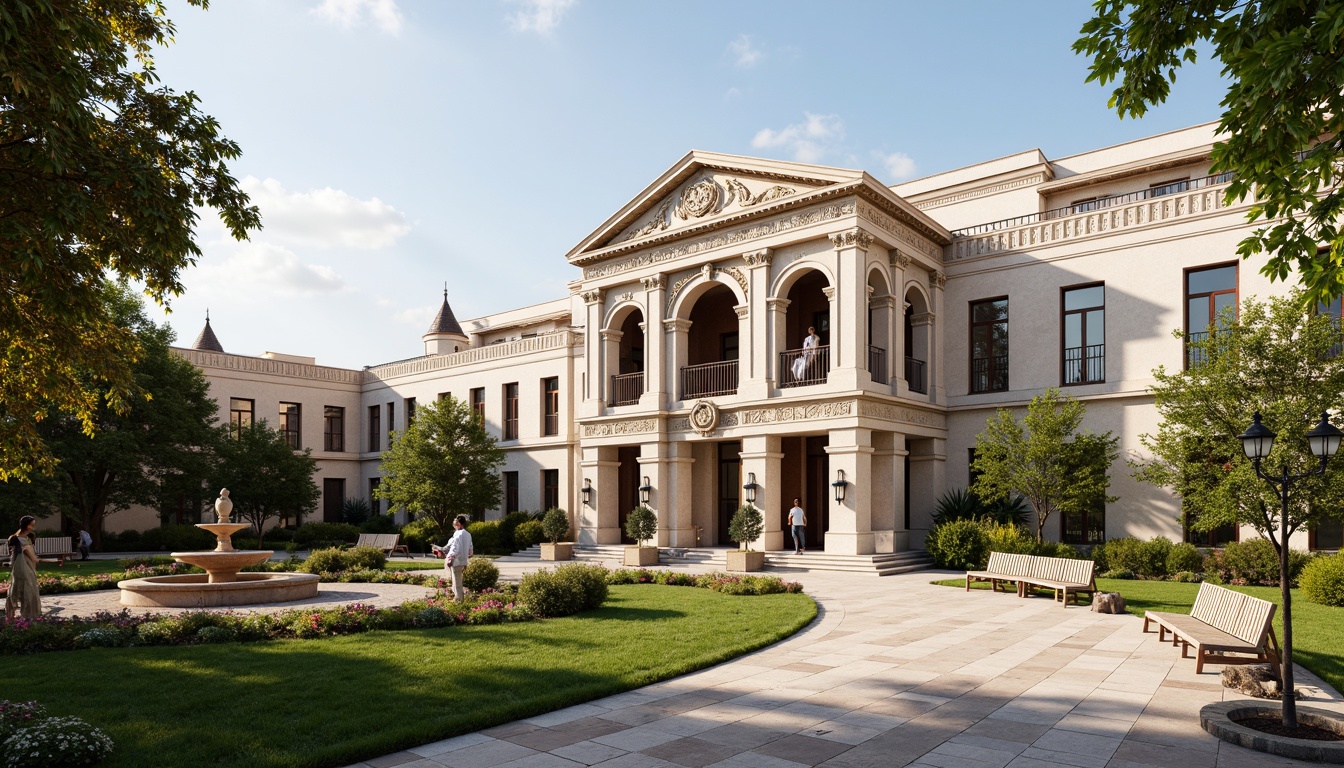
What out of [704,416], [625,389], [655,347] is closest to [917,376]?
[704,416]

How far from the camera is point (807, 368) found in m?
28.5

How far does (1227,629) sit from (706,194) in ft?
70.9

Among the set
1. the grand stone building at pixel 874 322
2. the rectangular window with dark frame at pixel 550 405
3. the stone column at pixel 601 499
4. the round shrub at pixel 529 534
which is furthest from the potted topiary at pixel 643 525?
the rectangular window with dark frame at pixel 550 405

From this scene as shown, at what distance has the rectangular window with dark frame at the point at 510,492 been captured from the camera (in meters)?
39.4

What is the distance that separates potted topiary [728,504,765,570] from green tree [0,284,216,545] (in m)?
23.2

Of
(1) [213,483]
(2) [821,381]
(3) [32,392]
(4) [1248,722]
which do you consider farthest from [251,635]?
(1) [213,483]

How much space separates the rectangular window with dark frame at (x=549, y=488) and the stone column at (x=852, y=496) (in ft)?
50.6

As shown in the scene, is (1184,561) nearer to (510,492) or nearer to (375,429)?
(510,492)

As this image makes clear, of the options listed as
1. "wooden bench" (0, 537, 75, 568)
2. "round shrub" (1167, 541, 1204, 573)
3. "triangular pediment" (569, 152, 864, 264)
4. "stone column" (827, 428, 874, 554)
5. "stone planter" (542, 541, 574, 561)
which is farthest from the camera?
"stone planter" (542, 541, 574, 561)

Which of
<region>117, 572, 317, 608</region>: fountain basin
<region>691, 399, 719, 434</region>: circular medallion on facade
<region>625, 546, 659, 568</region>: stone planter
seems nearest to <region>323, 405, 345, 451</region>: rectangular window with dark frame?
<region>625, 546, 659, 568</region>: stone planter

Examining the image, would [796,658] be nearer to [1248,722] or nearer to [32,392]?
[1248,722]

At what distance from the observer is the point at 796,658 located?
11.1 metres

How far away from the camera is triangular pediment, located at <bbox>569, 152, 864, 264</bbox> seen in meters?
26.7

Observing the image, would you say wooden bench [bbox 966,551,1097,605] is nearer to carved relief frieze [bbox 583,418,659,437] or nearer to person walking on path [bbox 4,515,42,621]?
carved relief frieze [bbox 583,418,659,437]
